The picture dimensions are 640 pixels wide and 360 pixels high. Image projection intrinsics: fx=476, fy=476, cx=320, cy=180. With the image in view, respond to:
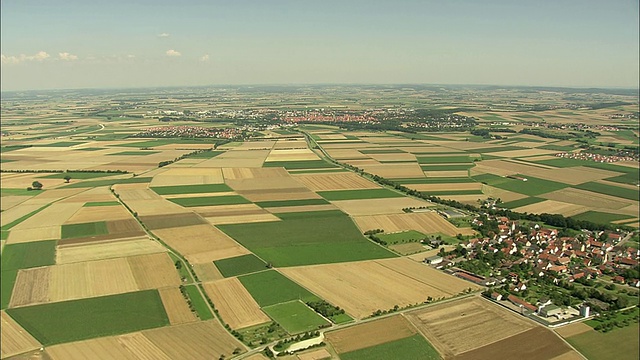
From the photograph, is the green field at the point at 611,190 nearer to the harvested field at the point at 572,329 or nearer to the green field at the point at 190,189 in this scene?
the harvested field at the point at 572,329

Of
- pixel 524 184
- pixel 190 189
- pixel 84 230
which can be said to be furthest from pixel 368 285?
pixel 524 184

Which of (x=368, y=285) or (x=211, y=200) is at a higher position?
(x=211, y=200)

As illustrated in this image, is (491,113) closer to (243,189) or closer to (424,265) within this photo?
(243,189)

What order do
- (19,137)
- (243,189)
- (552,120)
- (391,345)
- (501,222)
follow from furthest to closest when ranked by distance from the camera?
(552,120)
(19,137)
(243,189)
(501,222)
(391,345)

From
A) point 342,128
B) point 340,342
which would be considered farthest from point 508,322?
point 342,128

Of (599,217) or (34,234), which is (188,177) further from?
(599,217)

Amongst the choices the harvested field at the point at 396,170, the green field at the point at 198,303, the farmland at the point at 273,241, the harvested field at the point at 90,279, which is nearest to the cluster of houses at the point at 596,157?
the farmland at the point at 273,241

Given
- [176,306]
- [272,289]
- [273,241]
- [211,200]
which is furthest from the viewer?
[211,200]
